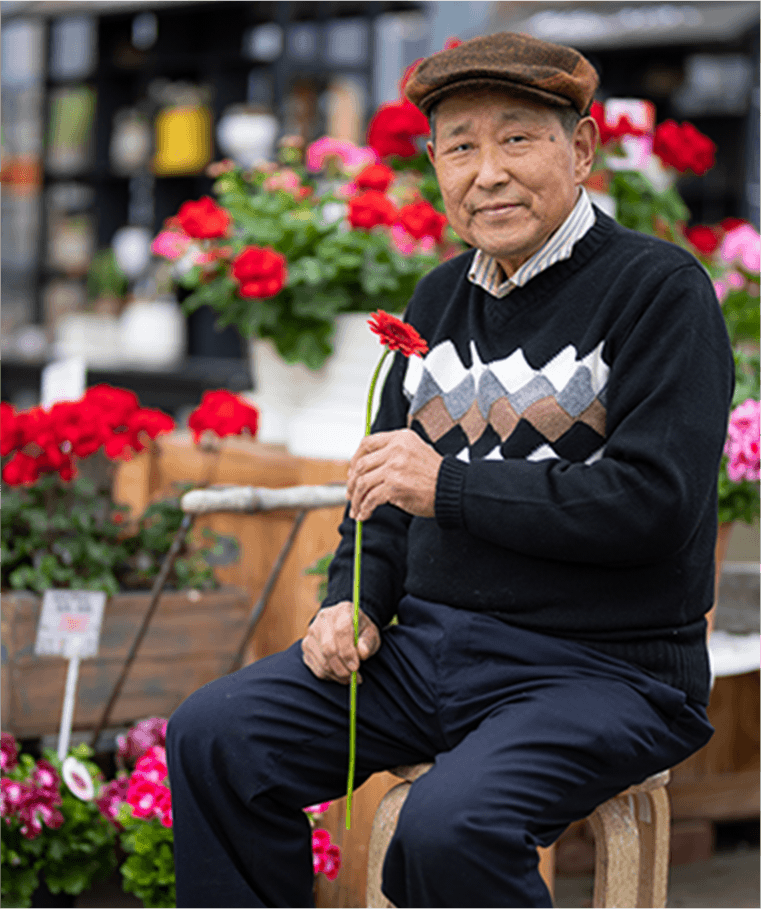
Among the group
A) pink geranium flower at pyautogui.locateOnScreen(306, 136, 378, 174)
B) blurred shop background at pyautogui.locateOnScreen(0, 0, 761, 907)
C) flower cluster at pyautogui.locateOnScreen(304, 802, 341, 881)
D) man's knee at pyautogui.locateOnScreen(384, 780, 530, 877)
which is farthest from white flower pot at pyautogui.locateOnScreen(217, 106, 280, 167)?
man's knee at pyautogui.locateOnScreen(384, 780, 530, 877)

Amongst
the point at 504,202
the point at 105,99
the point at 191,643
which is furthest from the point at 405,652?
the point at 105,99

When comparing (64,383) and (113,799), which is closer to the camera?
(113,799)

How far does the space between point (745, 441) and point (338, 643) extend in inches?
32.9

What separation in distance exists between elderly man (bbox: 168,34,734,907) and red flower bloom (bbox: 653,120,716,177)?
1.04 m

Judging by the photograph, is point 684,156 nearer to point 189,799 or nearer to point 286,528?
point 286,528

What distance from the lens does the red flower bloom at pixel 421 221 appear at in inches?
86.6

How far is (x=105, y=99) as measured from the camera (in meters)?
5.70

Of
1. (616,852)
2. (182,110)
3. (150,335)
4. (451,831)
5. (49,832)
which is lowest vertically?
(49,832)

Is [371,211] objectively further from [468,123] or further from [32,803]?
[32,803]

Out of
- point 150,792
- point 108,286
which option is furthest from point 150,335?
point 150,792

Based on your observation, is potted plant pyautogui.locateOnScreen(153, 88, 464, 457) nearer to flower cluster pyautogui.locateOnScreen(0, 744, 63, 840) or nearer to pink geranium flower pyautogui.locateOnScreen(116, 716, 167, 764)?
pink geranium flower pyautogui.locateOnScreen(116, 716, 167, 764)

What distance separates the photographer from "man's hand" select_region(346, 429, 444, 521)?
1256 mm

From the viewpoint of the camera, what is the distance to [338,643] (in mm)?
1363

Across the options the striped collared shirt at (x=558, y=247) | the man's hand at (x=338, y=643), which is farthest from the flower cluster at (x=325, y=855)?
the striped collared shirt at (x=558, y=247)
